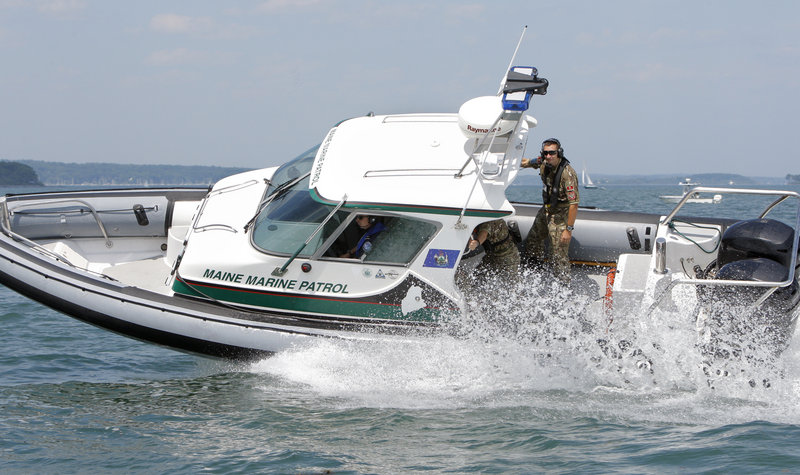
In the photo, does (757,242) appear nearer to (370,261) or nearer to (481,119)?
(481,119)

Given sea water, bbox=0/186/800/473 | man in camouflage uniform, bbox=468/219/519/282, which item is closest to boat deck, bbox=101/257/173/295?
sea water, bbox=0/186/800/473

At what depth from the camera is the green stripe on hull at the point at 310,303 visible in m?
5.92

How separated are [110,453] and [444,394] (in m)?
2.31

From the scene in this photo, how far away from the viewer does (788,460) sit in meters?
4.51

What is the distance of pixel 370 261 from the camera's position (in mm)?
5906

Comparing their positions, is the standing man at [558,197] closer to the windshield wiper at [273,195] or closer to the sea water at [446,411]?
the sea water at [446,411]

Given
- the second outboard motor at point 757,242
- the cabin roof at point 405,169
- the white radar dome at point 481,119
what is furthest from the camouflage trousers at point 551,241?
the second outboard motor at point 757,242

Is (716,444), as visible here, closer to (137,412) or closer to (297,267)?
(297,267)

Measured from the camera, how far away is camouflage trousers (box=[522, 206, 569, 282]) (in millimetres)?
6504

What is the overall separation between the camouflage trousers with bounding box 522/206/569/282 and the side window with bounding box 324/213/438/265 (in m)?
1.31

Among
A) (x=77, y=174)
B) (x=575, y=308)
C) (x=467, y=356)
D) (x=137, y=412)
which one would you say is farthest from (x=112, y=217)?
(x=77, y=174)

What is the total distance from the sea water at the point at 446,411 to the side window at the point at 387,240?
0.66 m

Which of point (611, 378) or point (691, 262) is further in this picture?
point (691, 262)

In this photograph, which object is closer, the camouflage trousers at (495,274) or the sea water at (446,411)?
the sea water at (446,411)
